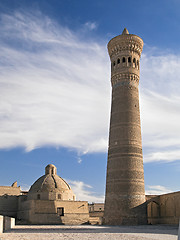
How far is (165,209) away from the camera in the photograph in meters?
25.7

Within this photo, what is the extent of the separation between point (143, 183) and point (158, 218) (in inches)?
160

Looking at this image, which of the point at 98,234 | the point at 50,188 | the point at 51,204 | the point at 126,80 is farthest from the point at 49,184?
the point at 98,234

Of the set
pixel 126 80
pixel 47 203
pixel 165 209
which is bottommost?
pixel 165 209

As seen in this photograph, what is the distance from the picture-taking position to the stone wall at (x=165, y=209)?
24039 mm

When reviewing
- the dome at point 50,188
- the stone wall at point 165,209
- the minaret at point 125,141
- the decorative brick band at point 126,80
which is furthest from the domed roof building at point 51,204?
the decorative brick band at point 126,80

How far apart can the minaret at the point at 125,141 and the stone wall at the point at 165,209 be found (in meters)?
2.19

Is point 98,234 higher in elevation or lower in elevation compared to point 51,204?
lower

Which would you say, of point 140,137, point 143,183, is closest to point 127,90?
point 140,137

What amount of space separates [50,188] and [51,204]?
2.43 meters

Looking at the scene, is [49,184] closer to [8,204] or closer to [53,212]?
[53,212]

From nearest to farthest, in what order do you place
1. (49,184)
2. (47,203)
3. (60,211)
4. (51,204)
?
(47,203)
(51,204)
(60,211)
(49,184)

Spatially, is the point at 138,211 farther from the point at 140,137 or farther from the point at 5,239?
the point at 5,239

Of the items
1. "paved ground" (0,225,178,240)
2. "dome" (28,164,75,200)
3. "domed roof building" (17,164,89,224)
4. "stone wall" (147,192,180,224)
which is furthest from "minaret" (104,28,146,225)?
"dome" (28,164,75,200)

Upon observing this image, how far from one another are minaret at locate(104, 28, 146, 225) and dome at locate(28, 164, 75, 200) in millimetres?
8576
